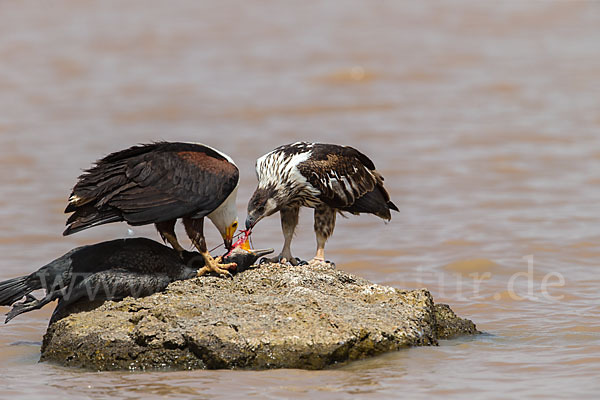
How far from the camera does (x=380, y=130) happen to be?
51.5ft

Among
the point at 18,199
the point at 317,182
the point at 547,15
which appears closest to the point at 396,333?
the point at 317,182

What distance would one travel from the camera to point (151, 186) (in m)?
6.79

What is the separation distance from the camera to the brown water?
6.23 m

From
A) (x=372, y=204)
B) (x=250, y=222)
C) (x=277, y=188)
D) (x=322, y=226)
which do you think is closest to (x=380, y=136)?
(x=372, y=204)

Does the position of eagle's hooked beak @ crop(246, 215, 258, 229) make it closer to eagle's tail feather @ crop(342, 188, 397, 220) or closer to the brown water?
eagle's tail feather @ crop(342, 188, 397, 220)

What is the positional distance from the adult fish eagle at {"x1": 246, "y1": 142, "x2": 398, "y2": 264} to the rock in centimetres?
102

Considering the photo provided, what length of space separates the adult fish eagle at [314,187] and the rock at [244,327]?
3.34 ft

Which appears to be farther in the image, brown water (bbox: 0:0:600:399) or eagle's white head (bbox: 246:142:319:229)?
eagle's white head (bbox: 246:142:319:229)

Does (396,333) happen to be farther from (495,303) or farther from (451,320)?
(495,303)

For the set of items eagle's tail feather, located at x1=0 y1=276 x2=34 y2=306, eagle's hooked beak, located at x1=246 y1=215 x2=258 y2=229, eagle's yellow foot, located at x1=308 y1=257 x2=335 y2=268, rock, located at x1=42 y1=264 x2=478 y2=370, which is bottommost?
rock, located at x1=42 y1=264 x2=478 y2=370

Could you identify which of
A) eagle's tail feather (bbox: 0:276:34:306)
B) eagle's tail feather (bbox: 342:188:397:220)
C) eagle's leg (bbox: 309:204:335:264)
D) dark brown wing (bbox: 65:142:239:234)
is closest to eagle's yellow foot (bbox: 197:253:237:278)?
dark brown wing (bbox: 65:142:239:234)

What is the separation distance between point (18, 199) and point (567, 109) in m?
9.18

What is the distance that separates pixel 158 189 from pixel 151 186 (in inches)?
2.1

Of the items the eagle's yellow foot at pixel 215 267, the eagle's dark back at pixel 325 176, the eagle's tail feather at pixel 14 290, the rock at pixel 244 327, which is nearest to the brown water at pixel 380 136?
the rock at pixel 244 327
